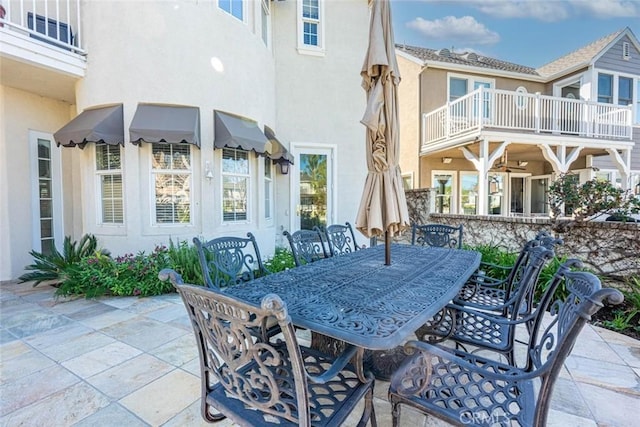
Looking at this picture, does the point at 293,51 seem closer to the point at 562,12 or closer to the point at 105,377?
the point at 105,377

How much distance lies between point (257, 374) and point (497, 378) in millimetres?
1129

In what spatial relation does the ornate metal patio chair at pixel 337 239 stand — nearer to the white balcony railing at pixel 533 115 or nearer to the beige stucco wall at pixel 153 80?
the beige stucco wall at pixel 153 80

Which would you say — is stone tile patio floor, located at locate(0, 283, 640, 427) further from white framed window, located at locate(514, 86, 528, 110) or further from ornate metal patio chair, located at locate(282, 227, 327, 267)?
white framed window, located at locate(514, 86, 528, 110)

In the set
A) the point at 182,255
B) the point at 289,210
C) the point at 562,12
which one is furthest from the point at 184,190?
the point at 562,12

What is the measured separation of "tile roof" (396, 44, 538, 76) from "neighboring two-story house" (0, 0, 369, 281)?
7.73m

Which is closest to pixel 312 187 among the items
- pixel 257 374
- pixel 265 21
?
pixel 265 21

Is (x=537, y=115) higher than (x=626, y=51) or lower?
lower

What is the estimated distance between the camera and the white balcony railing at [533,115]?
939 cm

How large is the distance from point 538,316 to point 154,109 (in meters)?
6.04

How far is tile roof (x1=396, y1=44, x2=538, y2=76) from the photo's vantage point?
466 inches

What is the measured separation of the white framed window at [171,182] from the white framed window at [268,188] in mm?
1889

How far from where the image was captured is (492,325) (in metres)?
2.65

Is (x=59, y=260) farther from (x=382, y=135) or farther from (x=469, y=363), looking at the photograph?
(x=469, y=363)

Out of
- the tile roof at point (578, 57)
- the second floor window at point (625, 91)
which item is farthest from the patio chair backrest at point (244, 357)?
the second floor window at point (625, 91)
